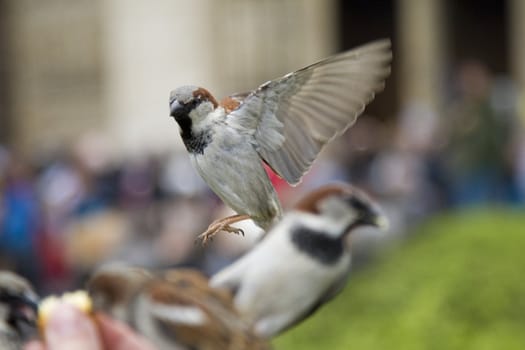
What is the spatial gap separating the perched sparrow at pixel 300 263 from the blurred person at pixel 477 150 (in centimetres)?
878

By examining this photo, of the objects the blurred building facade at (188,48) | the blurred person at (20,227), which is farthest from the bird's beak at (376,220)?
the blurred building facade at (188,48)

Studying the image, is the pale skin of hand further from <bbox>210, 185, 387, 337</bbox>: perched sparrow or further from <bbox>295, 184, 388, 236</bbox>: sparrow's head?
<bbox>295, 184, 388, 236</bbox>: sparrow's head

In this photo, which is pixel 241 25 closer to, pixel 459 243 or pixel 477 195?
pixel 477 195

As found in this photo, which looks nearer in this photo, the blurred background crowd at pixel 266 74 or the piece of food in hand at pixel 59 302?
the piece of food in hand at pixel 59 302

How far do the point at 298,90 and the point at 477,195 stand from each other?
35.5ft

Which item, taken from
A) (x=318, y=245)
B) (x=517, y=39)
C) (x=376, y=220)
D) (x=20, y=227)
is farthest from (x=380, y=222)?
(x=517, y=39)

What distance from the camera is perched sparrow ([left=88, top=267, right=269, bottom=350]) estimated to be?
220 centimetres

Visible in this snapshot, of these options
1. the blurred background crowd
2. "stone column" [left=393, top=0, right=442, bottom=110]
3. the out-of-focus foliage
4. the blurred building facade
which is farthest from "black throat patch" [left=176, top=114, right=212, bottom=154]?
"stone column" [left=393, top=0, right=442, bottom=110]

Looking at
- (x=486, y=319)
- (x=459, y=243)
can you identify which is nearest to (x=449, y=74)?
(x=459, y=243)

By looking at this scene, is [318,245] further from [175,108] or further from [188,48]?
[188,48]

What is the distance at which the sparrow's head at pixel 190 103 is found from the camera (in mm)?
1260

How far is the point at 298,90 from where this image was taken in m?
1.51

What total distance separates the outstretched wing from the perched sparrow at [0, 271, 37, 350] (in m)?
0.61

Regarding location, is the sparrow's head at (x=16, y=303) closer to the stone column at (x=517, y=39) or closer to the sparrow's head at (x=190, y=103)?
the sparrow's head at (x=190, y=103)
